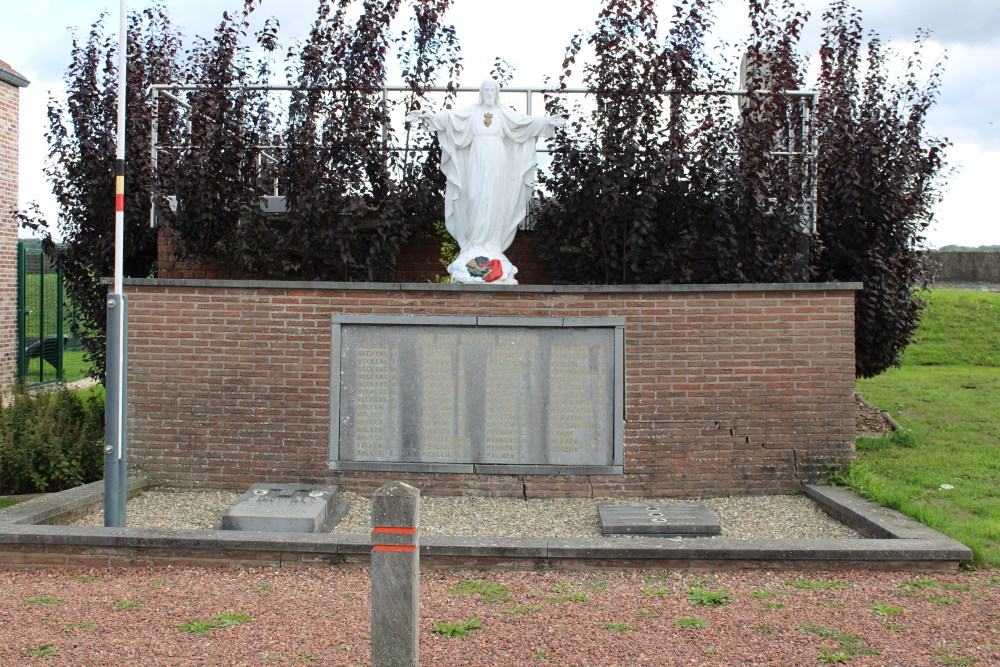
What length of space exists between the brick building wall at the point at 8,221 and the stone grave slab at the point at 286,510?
10.6 meters

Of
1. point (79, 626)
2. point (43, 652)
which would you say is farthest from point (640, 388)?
point (43, 652)

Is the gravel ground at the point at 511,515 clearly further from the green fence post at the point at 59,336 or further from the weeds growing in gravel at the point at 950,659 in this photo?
the green fence post at the point at 59,336

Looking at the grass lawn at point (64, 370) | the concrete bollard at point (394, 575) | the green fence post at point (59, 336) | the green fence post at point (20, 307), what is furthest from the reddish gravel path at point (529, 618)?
the green fence post at point (59, 336)

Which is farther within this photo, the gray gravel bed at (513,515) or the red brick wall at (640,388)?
the red brick wall at (640,388)

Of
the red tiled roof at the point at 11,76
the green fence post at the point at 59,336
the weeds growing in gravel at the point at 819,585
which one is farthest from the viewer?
the green fence post at the point at 59,336

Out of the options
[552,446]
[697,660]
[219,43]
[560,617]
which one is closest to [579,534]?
[552,446]

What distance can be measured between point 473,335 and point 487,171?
1.63 m

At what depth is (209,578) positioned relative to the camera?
5.88 metres

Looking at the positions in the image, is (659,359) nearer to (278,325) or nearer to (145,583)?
(278,325)

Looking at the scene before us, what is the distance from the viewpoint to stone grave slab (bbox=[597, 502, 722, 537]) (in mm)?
6770

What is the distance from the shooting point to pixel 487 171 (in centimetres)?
854

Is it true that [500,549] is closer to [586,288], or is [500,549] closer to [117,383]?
[586,288]

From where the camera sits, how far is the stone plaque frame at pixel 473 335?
26.3ft

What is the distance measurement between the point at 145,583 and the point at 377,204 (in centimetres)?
473
